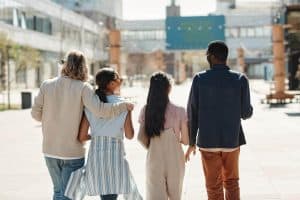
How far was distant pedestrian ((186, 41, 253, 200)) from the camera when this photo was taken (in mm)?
6973

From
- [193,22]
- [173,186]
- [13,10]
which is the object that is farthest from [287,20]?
[173,186]

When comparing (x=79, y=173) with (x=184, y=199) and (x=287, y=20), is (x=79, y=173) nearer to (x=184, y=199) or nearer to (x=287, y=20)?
(x=184, y=199)

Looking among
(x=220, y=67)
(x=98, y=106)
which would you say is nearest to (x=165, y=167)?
(x=98, y=106)

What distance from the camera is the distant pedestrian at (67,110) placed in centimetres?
684

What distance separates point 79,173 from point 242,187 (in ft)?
12.1

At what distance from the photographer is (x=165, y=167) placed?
732 cm

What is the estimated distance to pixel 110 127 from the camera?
695cm

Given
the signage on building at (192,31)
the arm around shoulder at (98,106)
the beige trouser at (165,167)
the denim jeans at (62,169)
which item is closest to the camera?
the arm around shoulder at (98,106)

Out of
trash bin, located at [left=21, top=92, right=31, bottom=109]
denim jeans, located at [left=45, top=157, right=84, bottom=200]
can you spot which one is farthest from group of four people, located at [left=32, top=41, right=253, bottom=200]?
trash bin, located at [left=21, top=92, right=31, bottom=109]

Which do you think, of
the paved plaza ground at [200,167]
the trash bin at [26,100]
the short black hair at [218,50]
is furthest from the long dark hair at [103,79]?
the trash bin at [26,100]

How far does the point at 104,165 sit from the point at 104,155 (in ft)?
0.31

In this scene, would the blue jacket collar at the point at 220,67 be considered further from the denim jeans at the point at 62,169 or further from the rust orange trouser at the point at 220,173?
the denim jeans at the point at 62,169

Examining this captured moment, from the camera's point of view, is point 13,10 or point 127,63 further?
point 127,63

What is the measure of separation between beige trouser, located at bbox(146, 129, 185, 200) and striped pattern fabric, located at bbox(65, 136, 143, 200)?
1.37 ft
